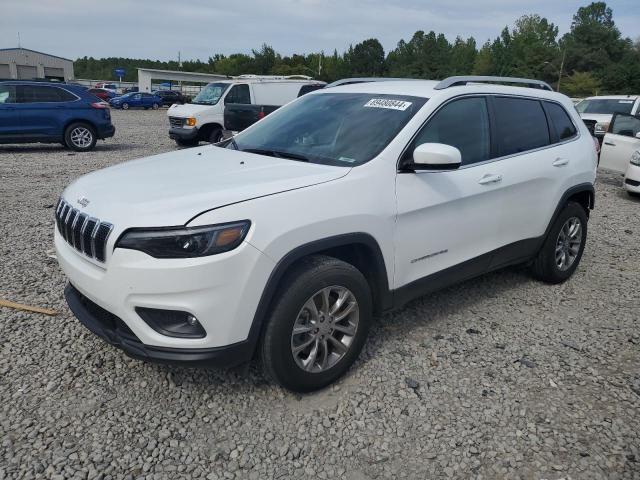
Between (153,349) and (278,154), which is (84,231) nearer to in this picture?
(153,349)

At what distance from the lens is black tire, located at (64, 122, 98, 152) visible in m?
12.8

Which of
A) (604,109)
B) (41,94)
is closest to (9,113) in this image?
(41,94)

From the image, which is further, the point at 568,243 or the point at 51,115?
the point at 51,115

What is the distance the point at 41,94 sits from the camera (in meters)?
12.3

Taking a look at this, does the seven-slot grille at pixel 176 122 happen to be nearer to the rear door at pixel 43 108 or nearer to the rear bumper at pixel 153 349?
the rear door at pixel 43 108

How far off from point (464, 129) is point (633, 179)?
7081 millimetres

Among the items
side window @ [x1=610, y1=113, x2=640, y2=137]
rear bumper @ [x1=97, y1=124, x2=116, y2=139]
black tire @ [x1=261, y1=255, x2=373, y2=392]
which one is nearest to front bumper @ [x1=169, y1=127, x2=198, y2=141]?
rear bumper @ [x1=97, y1=124, x2=116, y2=139]

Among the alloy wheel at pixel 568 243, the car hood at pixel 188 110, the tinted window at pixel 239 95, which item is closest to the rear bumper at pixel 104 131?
the car hood at pixel 188 110

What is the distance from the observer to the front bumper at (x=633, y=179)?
9258 millimetres

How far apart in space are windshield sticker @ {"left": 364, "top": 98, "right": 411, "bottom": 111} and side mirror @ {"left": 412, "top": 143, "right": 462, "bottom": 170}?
1.52ft

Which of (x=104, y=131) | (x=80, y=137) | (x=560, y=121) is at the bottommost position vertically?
(x=80, y=137)

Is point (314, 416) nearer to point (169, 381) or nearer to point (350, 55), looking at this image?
point (169, 381)

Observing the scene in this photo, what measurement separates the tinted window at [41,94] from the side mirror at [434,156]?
11730 millimetres

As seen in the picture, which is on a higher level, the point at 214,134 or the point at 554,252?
the point at 554,252
